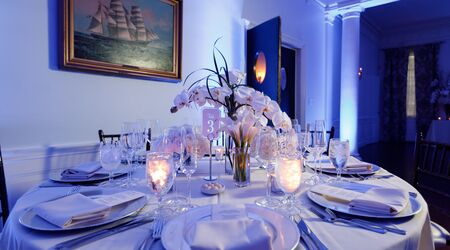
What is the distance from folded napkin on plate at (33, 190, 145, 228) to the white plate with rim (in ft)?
2.01

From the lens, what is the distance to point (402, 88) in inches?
309

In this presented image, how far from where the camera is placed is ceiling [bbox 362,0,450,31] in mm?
5844

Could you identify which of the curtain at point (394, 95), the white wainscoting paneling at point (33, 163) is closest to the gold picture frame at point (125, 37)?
the white wainscoting paneling at point (33, 163)

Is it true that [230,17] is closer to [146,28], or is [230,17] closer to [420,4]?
[146,28]

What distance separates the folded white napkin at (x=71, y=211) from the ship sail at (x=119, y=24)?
1689mm

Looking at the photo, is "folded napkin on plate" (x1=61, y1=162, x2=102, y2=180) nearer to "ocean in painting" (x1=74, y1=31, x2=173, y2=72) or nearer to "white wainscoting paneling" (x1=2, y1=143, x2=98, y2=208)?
"white wainscoting paneling" (x1=2, y1=143, x2=98, y2=208)

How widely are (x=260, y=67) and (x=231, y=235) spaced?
3.18 metres

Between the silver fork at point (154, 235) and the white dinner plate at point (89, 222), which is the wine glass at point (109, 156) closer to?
the white dinner plate at point (89, 222)

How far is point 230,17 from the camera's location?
3.37 m

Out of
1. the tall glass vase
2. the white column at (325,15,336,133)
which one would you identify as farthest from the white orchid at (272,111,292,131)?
the white column at (325,15,336,133)

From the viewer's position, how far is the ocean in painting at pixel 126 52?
6.70 feet

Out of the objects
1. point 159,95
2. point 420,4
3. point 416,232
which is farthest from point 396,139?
point 416,232

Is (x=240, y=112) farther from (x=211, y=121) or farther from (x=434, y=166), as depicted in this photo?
(x=434, y=166)

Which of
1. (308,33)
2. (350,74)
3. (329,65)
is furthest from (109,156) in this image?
(329,65)
